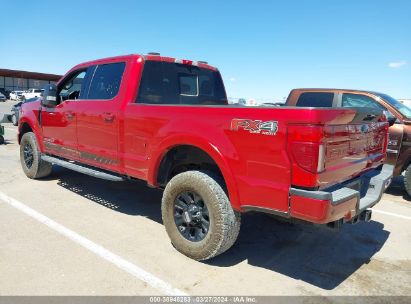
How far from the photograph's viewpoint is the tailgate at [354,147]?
9.07 feet

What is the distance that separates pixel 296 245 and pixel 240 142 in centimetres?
170

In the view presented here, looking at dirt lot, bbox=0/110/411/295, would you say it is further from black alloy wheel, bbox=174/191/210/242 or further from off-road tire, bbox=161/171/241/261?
black alloy wheel, bbox=174/191/210/242

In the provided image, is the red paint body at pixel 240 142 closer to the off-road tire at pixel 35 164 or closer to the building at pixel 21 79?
the off-road tire at pixel 35 164

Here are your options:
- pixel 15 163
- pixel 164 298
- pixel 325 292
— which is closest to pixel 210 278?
pixel 164 298

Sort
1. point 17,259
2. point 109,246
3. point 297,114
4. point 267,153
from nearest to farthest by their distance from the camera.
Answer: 1. point 297,114
2. point 267,153
3. point 17,259
4. point 109,246

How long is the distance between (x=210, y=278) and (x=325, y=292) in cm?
99

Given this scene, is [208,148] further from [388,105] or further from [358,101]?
[388,105]

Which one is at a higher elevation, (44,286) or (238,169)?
(238,169)

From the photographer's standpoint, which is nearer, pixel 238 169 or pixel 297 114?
pixel 297 114

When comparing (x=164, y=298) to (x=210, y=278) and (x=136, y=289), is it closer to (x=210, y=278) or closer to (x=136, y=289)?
(x=136, y=289)

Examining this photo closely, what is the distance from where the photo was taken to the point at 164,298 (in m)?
2.88

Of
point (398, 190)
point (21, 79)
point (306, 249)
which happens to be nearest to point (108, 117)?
point (306, 249)

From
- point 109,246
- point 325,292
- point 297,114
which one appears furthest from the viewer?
point 109,246

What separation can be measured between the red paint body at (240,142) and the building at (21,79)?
205 ft
